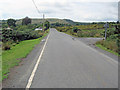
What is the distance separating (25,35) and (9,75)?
2518 cm

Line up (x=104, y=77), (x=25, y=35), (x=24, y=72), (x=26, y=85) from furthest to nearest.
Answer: (x=25, y=35) < (x=24, y=72) < (x=104, y=77) < (x=26, y=85)

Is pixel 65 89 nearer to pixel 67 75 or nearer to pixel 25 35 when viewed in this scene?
pixel 67 75

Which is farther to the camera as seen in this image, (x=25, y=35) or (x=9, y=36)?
(x=25, y=35)

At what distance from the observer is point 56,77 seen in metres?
5.99

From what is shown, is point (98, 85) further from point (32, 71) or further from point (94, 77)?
point (32, 71)

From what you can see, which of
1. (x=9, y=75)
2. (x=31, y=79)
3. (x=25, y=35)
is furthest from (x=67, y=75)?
(x=25, y=35)

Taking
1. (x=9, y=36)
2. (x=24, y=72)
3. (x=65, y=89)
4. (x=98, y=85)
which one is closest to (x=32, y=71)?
(x=24, y=72)

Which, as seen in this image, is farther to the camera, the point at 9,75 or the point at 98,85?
the point at 9,75

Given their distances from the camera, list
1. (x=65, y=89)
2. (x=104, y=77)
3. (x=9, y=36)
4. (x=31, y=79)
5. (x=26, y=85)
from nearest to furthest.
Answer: (x=65, y=89), (x=26, y=85), (x=31, y=79), (x=104, y=77), (x=9, y=36)

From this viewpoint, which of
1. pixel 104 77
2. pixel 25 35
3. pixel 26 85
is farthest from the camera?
pixel 25 35

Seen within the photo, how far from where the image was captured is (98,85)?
5250 mm

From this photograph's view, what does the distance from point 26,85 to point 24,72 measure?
165 centimetres

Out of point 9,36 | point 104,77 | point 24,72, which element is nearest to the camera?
point 104,77

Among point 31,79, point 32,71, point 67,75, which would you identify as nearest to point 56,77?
point 67,75
